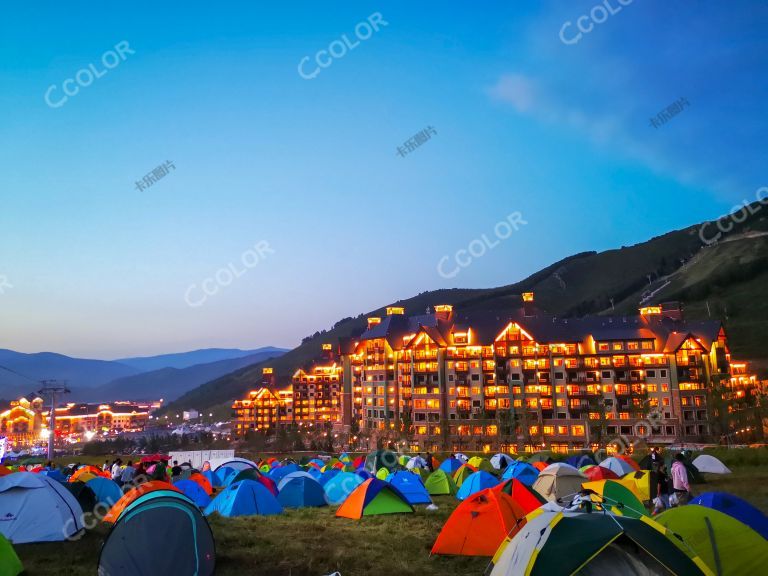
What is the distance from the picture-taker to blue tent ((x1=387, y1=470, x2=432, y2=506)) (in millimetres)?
23734

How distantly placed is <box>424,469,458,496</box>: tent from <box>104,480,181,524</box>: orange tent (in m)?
14.5

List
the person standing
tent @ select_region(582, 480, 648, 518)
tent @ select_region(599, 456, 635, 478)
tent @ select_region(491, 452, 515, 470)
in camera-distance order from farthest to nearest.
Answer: tent @ select_region(491, 452, 515, 470) → tent @ select_region(599, 456, 635, 478) → the person standing → tent @ select_region(582, 480, 648, 518)

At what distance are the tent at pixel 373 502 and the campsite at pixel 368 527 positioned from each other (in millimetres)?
41

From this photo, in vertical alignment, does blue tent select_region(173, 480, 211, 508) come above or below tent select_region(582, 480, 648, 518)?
below

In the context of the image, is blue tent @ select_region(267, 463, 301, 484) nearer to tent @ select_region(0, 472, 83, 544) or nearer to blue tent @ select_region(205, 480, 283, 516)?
blue tent @ select_region(205, 480, 283, 516)

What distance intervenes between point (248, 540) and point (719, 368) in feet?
286

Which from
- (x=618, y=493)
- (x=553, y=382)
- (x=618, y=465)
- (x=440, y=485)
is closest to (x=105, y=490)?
(x=440, y=485)

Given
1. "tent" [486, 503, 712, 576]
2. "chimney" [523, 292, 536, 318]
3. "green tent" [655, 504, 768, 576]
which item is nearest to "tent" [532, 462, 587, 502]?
"green tent" [655, 504, 768, 576]

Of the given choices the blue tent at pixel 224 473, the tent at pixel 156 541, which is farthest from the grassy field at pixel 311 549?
the blue tent at pixel 224 473

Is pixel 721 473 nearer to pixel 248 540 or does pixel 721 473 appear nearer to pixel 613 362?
pixel 248 540

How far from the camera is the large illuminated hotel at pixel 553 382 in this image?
7906 centimetres

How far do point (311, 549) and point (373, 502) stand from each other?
5.38 meters

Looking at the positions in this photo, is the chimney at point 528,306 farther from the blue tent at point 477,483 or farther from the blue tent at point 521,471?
the blue tent at point 477,483

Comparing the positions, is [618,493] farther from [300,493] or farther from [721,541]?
[300,493]
